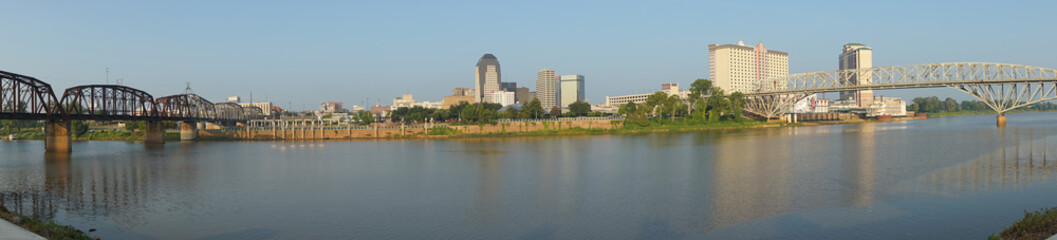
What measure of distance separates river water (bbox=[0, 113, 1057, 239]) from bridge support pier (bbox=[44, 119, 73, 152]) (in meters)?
10.1

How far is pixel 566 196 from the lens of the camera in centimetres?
1670

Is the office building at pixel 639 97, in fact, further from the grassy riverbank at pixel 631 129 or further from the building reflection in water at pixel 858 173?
the building reflection in water at pixel 858 173

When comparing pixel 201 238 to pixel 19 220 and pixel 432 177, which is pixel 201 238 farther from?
pixel 432 177

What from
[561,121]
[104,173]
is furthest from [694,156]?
[561,121]

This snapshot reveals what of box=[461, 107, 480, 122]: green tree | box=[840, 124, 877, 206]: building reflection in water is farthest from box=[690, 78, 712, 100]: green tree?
box=[840, 124, 877, 206]: building reflection in water

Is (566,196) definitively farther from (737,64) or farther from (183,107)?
(737,64)

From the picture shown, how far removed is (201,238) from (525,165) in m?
15.3

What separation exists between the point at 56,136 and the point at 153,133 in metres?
15.3

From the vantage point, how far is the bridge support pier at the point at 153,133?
5216 cm

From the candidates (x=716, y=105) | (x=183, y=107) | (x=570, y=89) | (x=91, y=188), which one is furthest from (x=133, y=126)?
(x=570, y=89)

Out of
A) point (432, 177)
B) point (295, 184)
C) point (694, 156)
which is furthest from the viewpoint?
point (694, 156)

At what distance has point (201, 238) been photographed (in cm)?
1226

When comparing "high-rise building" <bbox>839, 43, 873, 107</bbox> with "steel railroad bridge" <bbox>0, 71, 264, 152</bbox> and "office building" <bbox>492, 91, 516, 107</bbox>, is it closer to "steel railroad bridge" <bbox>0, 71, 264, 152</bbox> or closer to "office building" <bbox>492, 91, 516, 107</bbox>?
"office building" <bbox>492, 91, 516, 107</bbox>

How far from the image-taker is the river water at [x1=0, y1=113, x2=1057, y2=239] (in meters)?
12.5
